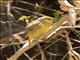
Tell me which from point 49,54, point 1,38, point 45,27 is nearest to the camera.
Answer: point 45,27

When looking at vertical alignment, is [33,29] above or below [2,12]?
above

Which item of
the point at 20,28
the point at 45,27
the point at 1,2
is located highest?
the point at 45,27

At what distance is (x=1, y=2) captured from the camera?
7.47 ft

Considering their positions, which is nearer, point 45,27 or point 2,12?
point 45,27

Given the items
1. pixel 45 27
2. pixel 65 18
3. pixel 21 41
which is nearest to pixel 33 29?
pixel 45 27

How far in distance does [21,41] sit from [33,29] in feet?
1.71

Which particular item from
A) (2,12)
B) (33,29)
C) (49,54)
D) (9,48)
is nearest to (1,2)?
(2,12)

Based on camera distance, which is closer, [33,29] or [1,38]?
[33,29]

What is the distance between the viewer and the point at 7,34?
7.84 ft

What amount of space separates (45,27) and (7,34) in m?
1.07

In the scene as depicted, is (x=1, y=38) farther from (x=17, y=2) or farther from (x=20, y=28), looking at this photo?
(x=17, y=2)

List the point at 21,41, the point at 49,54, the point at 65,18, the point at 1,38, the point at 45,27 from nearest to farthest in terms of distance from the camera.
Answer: the point at 65,18 < the point at 45,27 < the point at 21,41 < the point at 49,54 < the point at 1,38

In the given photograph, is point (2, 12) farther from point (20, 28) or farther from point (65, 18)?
point (65, 18)

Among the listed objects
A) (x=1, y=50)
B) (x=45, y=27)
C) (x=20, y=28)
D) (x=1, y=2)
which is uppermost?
(x=45, y=27)
